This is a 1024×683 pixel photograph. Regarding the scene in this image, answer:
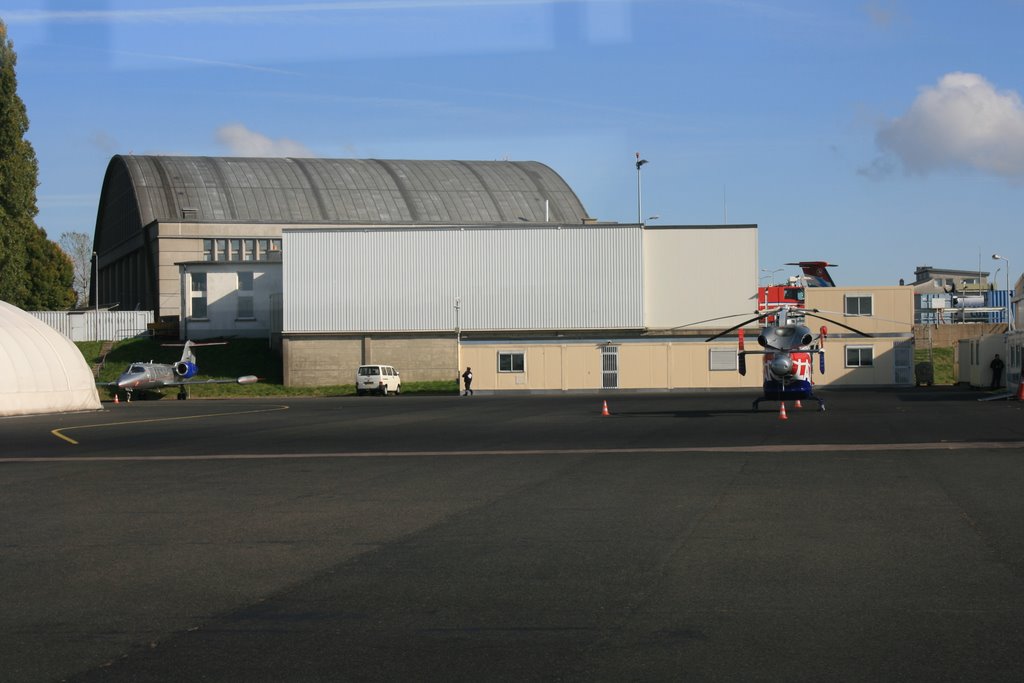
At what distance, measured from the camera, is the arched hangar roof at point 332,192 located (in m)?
82.6

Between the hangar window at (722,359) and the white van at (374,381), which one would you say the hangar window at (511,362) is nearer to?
the white van at (374,381)

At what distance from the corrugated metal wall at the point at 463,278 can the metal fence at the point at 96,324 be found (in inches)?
570

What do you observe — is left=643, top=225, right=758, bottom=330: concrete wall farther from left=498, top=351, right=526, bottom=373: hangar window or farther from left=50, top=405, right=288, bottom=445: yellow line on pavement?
left=50, top=405, right=288, bottom=445: yellow line on pavement

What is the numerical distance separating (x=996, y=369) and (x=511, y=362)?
24.1 metres

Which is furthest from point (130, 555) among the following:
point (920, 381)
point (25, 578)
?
point (920, 381)

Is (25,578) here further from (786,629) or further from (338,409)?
(338,409)

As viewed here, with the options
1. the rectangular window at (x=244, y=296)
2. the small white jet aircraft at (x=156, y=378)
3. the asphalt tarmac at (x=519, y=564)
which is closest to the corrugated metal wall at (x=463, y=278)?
the rectangular window at (x=244, y=296)

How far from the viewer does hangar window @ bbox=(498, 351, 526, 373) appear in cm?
6059

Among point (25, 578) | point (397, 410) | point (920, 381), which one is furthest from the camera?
point (920, 381)

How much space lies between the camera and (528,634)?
7.32 meters

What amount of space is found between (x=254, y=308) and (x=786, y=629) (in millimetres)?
69390

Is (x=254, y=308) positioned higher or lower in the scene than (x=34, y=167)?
lower

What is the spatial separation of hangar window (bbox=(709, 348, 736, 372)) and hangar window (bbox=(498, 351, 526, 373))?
997 centimetres

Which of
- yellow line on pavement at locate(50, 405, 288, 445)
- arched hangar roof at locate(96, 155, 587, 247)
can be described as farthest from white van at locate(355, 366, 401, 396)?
arched hangar roof at locate(96, 155, 587, 247)
